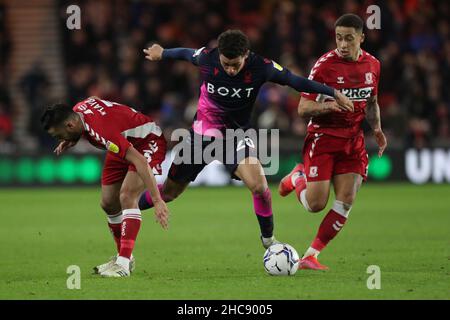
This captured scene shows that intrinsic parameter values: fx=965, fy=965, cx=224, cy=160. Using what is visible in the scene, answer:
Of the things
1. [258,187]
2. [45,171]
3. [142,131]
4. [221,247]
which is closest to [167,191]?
[142,131]

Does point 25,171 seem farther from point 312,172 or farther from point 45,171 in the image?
point 312,172

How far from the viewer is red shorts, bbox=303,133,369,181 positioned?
8703 millimetres

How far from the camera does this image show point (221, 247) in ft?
34.8

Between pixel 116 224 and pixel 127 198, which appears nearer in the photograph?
pixel 127 198

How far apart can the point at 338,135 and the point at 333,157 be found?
0.68 feet

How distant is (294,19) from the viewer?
2008 centimetres

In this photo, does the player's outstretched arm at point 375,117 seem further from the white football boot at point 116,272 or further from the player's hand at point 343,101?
the white football boot at point 116,272

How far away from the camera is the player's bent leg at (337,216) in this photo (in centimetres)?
855

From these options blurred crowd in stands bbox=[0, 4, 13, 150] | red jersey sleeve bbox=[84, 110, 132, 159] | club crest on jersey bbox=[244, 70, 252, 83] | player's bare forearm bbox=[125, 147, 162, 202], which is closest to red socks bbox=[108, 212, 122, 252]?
red jersey sleeve bbox=[84, 110, 132, 159]

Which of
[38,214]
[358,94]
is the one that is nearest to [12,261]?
[358,94]

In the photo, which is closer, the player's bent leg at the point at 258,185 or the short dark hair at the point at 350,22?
the short dark hair at the point at 350,22

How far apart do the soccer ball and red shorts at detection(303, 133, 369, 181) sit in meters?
0.96

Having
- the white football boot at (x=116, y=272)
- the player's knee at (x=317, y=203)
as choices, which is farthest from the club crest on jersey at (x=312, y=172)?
the white football boot at (x=116, y=272)

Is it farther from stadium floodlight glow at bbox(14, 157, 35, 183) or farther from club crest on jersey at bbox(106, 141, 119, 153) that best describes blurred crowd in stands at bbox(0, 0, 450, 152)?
club crest on jersey at bbox(106, 141, 119, 153)
